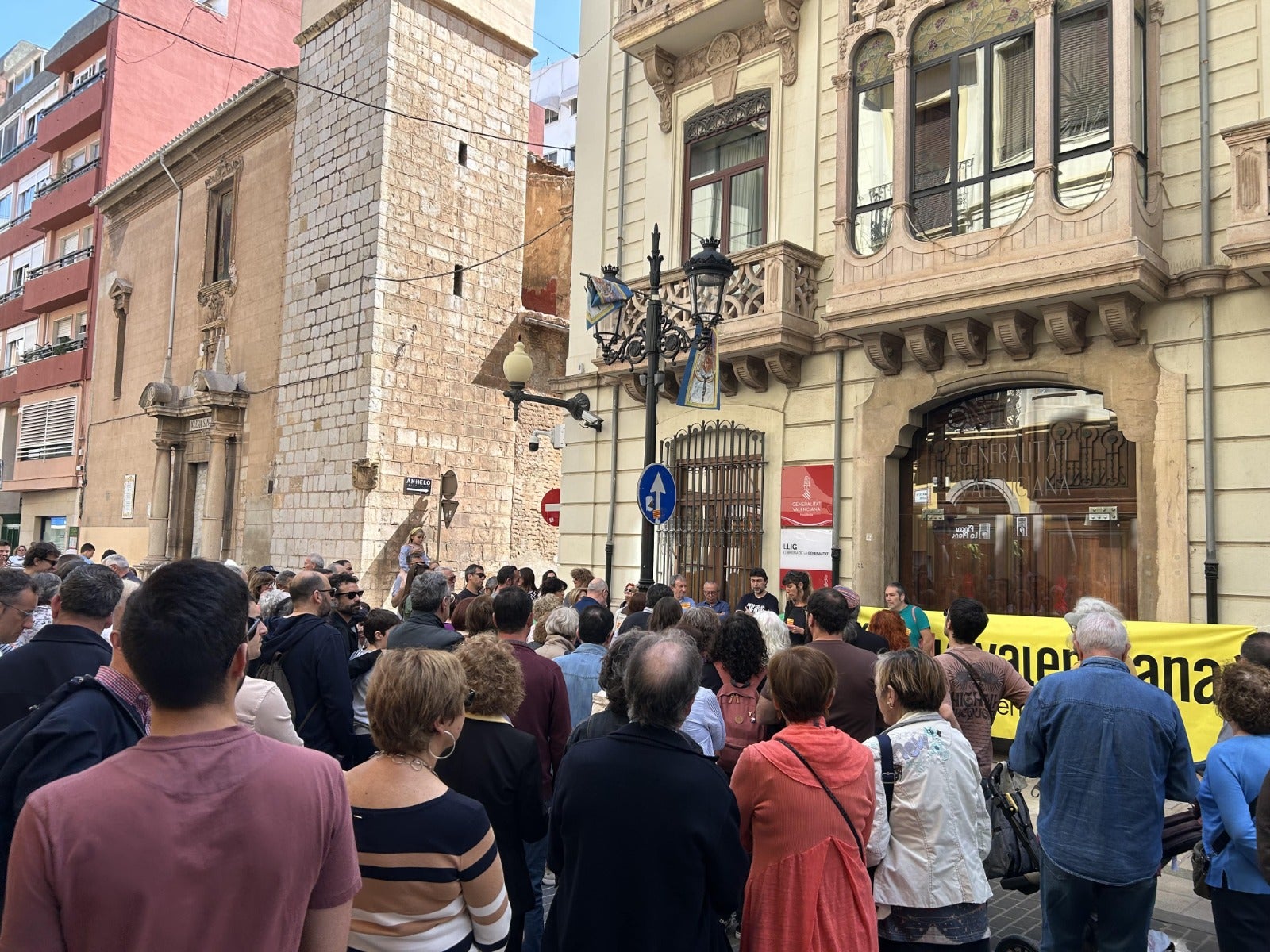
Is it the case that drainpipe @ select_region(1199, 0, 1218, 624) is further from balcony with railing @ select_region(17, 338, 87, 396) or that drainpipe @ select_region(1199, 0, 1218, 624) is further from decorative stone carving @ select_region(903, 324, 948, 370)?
balcony with railing @ select_region(17, 338, 87, 396)

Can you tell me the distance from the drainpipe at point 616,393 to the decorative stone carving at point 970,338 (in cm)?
512

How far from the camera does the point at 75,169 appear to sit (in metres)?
31.0

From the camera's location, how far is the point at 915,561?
35.1 feet

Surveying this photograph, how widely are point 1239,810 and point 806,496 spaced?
786 cm

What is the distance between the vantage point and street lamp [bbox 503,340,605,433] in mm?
12445

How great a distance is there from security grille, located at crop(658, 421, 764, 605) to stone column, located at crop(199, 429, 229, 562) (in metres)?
13.7

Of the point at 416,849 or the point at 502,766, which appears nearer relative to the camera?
the point at 416,849

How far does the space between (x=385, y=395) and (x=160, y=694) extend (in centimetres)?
1716

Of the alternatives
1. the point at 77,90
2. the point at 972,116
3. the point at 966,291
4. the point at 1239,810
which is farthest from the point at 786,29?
the point at 77,90

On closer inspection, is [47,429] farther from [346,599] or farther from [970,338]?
[970,338]

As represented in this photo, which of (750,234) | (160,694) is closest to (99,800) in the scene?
(160,694)

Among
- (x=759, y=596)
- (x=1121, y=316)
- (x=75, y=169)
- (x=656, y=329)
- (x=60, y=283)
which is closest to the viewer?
(x=1121, y=316)

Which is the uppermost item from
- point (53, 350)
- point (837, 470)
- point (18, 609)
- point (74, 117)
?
point (74, 117)

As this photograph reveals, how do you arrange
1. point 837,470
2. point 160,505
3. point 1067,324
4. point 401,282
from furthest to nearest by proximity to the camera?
point 160,505, point 401,282, point 837,470, point 1067,324
